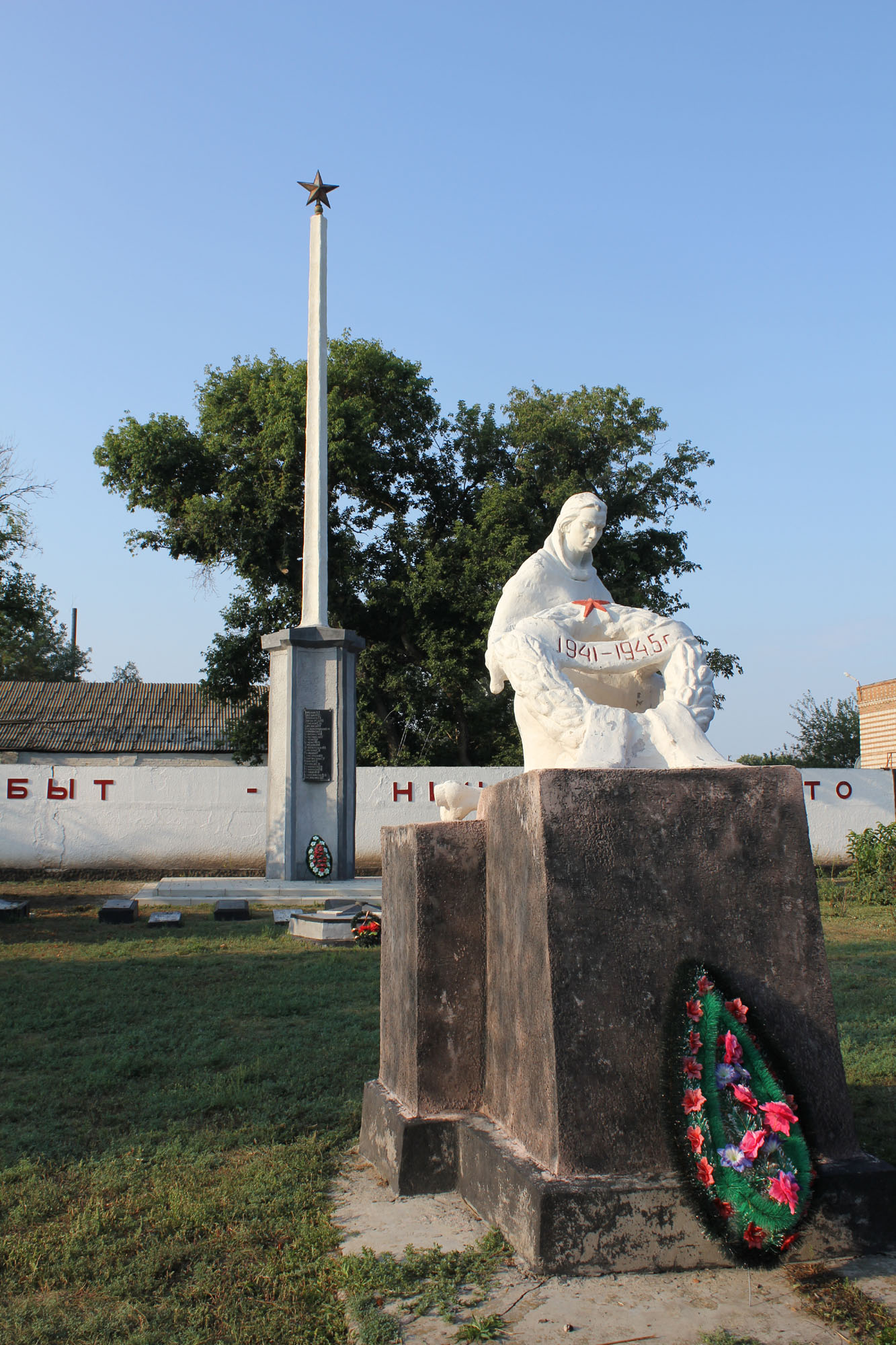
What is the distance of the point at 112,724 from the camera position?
75.2ft

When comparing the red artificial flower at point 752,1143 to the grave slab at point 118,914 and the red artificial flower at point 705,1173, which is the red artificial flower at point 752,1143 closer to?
the red artificial flower at point 705,1173

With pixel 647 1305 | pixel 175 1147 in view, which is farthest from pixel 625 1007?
pixel 175 1147

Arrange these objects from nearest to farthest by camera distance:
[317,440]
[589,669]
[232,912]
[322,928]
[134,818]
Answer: [589,669], [322,928], [232,912], [317,440], [134,818]

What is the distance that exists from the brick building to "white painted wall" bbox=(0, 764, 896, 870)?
21.6 feet

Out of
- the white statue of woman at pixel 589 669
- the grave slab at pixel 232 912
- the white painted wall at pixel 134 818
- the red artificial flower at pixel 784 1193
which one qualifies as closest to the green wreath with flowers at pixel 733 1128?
the red artificial flower at pixel 784 1193

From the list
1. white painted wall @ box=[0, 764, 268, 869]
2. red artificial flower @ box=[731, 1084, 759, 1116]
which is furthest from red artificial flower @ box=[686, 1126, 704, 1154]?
white painted wall @ box=[0, 764, 268, 869]

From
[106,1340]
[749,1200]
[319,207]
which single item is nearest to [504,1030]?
[749,1200]

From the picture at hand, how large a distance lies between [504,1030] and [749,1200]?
0.79 m

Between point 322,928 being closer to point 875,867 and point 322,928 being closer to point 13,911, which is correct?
point 13,911

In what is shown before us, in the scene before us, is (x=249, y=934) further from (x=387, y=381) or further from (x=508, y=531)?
(x=387, y=381)

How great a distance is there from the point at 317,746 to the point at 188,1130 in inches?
285

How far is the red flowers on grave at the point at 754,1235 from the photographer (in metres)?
2.10

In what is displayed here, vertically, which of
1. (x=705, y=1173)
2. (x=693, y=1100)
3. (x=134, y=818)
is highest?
(x=134, y=818)

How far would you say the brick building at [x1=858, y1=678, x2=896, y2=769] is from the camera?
1881 cm
